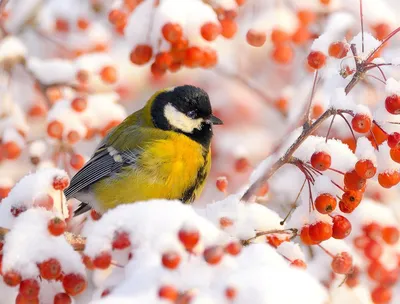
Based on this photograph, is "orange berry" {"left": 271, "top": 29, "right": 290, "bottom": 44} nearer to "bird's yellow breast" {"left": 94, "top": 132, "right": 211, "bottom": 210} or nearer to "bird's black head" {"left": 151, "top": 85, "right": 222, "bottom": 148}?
"bird's black head" {"left": 151, "top": 85, "right": 222, "bottom": 148}

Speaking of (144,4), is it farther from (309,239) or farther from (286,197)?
(309,239)

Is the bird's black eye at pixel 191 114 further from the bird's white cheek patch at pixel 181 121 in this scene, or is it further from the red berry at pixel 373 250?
the red berry at pixel 373 250

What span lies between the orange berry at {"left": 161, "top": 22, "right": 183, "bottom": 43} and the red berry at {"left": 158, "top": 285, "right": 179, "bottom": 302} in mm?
1544

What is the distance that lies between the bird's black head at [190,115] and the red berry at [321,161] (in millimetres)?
1280

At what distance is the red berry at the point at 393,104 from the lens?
1915 millimetres

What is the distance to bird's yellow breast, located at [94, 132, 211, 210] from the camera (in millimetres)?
3086

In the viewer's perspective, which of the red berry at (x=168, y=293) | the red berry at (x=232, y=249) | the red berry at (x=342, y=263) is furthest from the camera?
the red berry at (x=342, y=263)

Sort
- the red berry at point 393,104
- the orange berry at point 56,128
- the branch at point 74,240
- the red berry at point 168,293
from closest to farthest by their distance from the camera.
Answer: the red berry at point 168,293 → the branch at point 74,240 → the red berry at point 393,104 → the orange berry at point 56,128

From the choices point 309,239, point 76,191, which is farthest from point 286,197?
point 76,191

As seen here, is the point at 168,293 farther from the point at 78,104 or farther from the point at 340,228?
the point at 78,104

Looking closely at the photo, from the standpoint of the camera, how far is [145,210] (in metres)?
1.56

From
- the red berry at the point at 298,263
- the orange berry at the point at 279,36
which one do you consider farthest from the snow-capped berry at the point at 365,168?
the orange berry at the point at 279,36

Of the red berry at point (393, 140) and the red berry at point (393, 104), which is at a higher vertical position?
the red berry at point (393, 104)

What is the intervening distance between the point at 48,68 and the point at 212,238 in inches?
84.1
